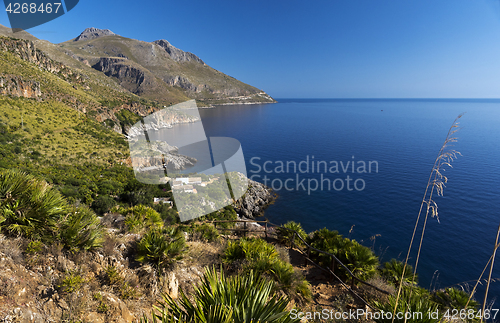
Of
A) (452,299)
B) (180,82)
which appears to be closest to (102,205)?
(452,299)

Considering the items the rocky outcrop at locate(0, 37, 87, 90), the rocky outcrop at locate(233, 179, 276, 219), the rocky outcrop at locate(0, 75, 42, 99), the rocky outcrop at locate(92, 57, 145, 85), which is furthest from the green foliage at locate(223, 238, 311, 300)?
the rocky outcrop at locate(92, 57, 145, 85)

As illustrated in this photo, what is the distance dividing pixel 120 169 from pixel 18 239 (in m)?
34.4

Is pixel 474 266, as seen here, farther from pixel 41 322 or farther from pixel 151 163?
pixel 151 163

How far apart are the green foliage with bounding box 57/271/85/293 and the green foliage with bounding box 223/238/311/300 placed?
331 cm

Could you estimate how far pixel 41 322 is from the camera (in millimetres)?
3055

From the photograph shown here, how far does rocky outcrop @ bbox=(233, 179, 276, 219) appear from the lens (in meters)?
33.0

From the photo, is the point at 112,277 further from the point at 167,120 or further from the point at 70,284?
the point at 167,120

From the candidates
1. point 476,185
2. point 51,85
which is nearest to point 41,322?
point 476,185

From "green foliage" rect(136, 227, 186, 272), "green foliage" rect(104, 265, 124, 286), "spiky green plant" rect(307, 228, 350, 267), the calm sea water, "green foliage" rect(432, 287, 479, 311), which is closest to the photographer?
"green foliage" rect(104, 265, 124, 286)

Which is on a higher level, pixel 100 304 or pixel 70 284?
pixel 70 284

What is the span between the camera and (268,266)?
601cm

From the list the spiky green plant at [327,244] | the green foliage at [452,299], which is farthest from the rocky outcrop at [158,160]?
the green foliage at [452,299]

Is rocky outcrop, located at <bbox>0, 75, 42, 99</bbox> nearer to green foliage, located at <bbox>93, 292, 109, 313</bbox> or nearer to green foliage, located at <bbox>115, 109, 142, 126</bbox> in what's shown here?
green foliage, located at <bbox>115, 109, 142, 126</bbox>

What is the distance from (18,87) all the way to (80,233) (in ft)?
189
